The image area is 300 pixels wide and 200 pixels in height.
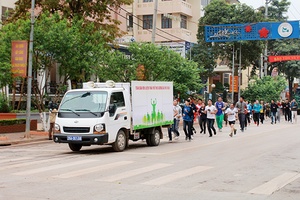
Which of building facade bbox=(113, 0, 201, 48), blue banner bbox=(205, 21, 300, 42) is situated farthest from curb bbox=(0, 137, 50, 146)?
building facade bbox=(113, 0, 201, 48)

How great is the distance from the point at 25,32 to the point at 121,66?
8756 millimetres

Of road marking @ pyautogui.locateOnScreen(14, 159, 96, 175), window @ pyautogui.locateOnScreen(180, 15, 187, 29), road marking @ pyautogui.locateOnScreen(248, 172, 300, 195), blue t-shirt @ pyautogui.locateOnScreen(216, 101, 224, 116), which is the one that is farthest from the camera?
window @ pyautogui.locateOnScreen(180, 15, 187, 29)

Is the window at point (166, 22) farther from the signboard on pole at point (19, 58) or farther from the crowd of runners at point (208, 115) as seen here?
the signboard on pole at point (19, 58)

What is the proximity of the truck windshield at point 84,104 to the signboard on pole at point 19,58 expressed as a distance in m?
6.89

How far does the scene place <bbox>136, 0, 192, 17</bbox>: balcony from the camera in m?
53.4

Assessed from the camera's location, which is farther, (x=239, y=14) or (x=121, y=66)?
(x=239, y=14)

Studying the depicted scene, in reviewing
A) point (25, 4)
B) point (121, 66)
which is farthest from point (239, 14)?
point (25, 4)

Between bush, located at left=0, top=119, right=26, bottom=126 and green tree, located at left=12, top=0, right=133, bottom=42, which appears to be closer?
bush, located at left=0, top=119, right=26, bottom=126

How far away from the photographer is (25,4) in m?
31.0

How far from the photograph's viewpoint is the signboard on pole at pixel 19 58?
2420cm

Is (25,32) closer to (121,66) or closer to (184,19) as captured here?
(121,66)

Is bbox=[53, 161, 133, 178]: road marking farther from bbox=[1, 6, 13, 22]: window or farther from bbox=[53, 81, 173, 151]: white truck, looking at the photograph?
bbox=[1, 6, 13, 22]: window

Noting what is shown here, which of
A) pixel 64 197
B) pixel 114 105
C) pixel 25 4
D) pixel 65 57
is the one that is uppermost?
pixel 25 4

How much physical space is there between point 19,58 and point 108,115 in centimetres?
886
